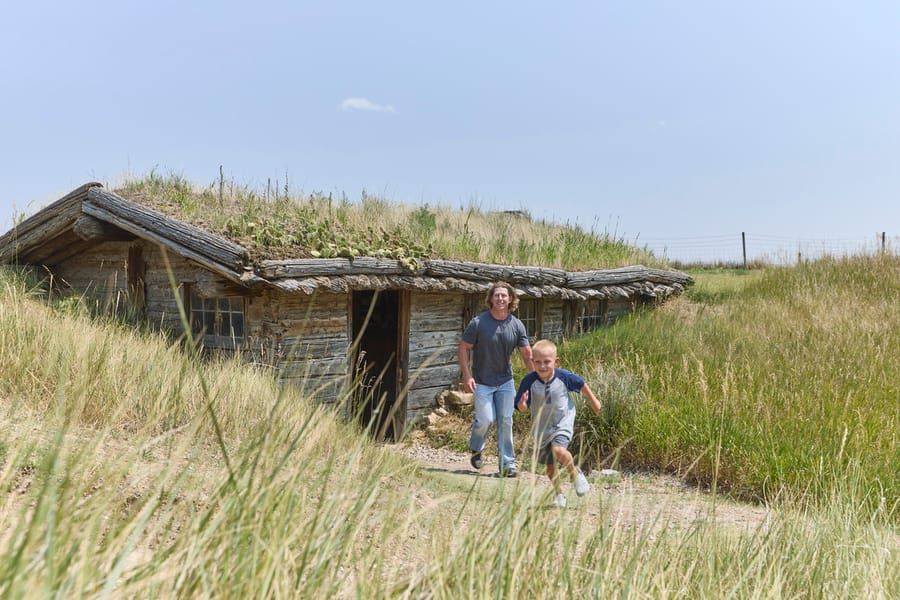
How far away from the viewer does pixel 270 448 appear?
208cm

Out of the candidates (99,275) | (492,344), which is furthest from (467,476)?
(99,275)

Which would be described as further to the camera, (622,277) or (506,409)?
(622,277)

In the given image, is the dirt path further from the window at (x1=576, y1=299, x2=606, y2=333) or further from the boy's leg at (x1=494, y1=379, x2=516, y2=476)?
the window at (x1=576, y1=299, x2=606, y2=333)

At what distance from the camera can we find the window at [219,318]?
977cm

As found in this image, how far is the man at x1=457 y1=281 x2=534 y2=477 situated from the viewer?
Answer: 7.62 metres

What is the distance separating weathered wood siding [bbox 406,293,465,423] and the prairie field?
2.06 m

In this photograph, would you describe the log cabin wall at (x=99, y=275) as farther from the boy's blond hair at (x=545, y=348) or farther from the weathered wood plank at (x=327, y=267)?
the boy's blond hair at (x=545, y=348)

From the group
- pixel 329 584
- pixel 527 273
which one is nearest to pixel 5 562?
pixel 329 584

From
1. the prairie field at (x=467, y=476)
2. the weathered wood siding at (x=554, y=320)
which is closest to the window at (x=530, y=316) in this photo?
the weathered wood siding at (x=554, y=320)

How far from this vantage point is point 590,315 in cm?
1421

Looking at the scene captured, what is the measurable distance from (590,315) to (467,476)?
698 centimetres

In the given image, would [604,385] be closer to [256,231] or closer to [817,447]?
[817,447]

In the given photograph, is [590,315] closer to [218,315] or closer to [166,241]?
[218,315]

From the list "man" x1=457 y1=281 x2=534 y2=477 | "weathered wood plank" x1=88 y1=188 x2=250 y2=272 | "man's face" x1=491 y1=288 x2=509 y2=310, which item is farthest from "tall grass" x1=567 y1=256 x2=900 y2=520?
"weathered wood plank" x1=88 y1=188 x2=250 y2=272
